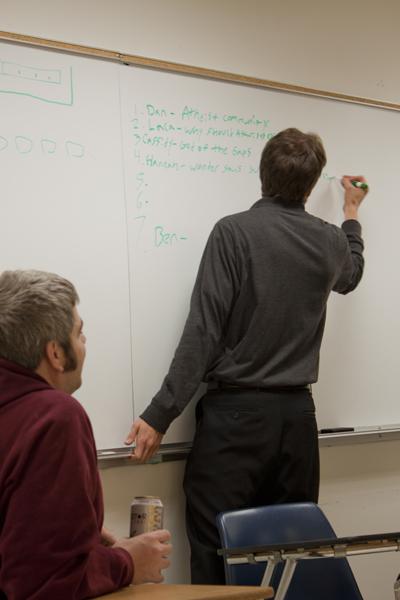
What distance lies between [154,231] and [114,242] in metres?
0.14

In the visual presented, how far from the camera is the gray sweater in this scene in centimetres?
185

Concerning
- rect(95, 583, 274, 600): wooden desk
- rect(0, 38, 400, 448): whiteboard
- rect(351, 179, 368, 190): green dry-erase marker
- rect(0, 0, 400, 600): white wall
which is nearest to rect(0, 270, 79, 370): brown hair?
rect(95, 583, 274, 600): wooden desk

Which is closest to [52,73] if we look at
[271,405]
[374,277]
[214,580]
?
[271,405]

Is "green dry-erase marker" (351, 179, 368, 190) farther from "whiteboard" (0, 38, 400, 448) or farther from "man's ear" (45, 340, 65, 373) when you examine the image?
"man's ear" (45, 340, 65, 373)

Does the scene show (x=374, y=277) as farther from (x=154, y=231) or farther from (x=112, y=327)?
(x=112, y=327)

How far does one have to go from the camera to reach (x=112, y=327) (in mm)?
1970

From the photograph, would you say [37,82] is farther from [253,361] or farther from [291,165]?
[253,361]

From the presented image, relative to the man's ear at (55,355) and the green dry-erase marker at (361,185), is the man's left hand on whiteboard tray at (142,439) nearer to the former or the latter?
the man's ear at (55,355)

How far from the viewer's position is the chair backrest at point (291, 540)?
5.56 feet

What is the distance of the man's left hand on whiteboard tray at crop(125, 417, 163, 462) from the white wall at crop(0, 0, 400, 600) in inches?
5.6

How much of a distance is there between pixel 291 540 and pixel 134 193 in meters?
1.10

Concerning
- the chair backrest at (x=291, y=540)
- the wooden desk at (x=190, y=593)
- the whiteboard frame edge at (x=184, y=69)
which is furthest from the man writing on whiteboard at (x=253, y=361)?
the wooden desk at (x=190, y=593)

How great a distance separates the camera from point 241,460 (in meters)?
1.86

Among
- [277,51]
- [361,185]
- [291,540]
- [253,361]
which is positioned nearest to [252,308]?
[253,361]
